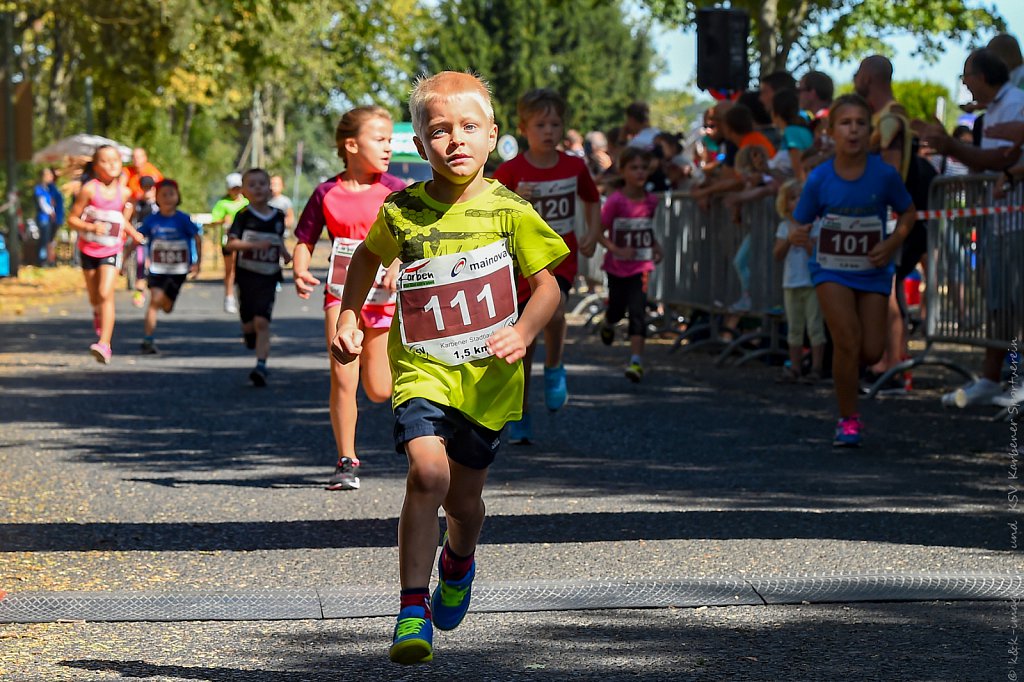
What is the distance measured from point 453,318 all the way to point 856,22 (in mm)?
32861

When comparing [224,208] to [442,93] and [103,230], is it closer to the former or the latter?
[103,230]

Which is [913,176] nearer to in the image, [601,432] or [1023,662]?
[601,432]

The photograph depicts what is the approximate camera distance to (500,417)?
16.3 feet

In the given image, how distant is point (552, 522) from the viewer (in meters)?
7.23

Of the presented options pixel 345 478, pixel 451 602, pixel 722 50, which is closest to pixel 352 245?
pixel 345 478

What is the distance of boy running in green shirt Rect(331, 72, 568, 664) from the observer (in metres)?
A: 4.84

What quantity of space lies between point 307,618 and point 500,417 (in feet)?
3.30

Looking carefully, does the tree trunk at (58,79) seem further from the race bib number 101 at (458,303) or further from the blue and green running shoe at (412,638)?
the blue and green running shoe at (412,638)

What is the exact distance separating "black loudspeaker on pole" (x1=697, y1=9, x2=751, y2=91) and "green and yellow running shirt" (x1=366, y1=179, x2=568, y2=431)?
547 inches

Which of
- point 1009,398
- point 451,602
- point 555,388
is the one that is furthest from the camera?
point 1009,398

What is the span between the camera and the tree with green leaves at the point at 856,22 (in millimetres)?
32875

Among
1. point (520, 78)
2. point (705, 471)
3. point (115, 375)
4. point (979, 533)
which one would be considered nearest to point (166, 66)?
point (115, 375)

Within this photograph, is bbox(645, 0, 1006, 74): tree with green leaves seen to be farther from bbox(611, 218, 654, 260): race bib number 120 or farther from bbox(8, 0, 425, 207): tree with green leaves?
bbox(611, 218, 654, 260): race bib number 120

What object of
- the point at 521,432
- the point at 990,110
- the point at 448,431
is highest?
the point at 990,110
